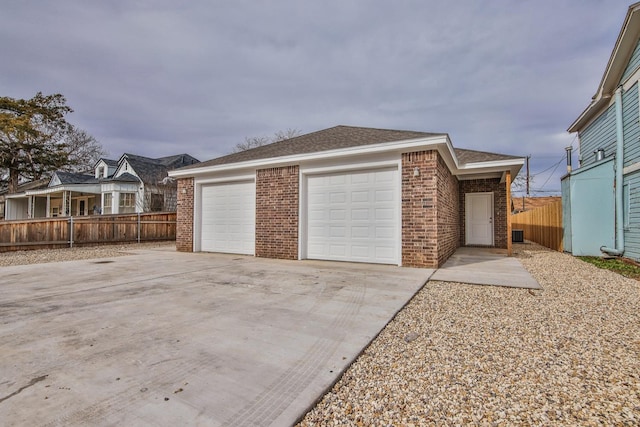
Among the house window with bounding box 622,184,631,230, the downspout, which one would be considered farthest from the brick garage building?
the house window with bounding box 622,184,631,230

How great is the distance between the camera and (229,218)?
8828 millimetres

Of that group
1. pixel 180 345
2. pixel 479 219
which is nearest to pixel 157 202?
pixel 479 219

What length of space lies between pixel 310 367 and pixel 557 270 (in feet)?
Result: 21.6

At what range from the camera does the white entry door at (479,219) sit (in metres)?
10.8

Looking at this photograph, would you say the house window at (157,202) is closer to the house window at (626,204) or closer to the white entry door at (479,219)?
the white entry door at (479,219)

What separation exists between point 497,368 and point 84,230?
538 inches

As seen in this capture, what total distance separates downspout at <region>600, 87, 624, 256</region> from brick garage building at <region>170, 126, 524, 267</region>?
2264 mm

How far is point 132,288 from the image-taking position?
14.2 feet

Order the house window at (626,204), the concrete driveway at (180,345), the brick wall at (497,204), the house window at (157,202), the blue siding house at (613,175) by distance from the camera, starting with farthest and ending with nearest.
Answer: the house window at (157,202)
the brick wall at (497,204)
the house window at (626,204)
the blue siding house at (613,175)
the concrete driveway at (180,345)

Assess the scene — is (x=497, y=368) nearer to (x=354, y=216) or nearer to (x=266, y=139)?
(x=354, y=216)

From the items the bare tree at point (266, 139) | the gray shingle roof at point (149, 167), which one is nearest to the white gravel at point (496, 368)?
the gray shingle roof at point (149, 167)

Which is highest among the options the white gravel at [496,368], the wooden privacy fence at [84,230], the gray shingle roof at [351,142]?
the gray shingle roof at [351,142]

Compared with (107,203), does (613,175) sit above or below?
above

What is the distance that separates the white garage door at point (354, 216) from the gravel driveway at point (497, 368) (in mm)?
2879
